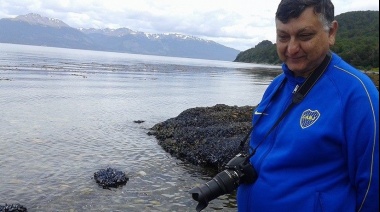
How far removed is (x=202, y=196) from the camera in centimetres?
312

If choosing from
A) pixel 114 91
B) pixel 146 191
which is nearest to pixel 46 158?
pixel 146 191

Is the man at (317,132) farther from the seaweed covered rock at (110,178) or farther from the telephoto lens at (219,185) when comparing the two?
the seaweed covered rock at (110,178)

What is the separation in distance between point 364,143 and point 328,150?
0.24 m

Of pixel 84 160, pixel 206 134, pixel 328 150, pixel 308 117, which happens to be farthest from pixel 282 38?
pixel 206 134

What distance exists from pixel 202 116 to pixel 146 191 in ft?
30.4

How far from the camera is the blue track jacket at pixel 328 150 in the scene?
228cm

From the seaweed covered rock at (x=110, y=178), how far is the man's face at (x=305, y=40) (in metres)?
7.67

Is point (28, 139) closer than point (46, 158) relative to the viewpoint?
No

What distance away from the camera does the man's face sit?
267 cm

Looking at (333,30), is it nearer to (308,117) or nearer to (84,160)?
(308,117)

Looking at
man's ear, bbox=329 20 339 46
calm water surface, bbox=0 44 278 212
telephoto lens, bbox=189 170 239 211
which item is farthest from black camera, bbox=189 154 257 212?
calm water surface, bbox=0 44 278 212

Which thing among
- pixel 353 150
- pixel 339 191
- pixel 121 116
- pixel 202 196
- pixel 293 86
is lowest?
pixel 121 116

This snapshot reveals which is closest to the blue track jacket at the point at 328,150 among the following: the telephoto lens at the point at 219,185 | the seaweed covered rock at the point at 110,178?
the telephoto lens at the point at 219,185

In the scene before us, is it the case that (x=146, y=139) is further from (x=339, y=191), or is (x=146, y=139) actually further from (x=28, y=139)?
(x=339, y=191)
